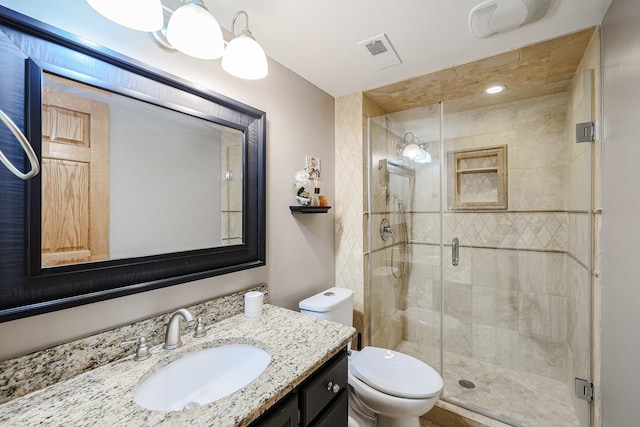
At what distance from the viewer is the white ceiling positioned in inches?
47.4

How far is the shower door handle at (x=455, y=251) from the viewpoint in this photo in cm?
227

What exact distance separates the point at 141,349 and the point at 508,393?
2.39 meters

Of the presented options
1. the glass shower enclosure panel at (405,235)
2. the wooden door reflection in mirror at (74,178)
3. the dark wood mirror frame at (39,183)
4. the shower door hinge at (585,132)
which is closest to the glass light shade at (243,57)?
the dark wood mirror frame at (39,183)

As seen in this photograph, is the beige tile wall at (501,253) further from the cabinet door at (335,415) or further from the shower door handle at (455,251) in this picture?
the cabinet door at (335,415)

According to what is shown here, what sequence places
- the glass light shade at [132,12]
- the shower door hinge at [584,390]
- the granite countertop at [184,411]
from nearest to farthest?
1. the granite countertop at [184,411]
2. the glass light shade at [132,12]
3. the shower door hinge at [584,390]

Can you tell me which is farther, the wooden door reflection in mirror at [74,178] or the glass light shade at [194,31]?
the glass light shade at [194,31]

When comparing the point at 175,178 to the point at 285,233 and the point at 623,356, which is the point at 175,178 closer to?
the point at 285,233

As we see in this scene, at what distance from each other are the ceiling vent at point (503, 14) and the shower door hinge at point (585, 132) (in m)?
0.65

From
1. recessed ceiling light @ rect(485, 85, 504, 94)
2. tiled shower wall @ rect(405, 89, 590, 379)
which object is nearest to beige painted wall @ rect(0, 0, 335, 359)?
tiled shower wall @ rect(405, 89, 590, 379)

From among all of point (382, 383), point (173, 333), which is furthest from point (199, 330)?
point (382, 383)

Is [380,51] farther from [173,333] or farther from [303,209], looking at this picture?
[173,333]

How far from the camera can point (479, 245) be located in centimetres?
229

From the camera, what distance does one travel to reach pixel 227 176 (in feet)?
4.37

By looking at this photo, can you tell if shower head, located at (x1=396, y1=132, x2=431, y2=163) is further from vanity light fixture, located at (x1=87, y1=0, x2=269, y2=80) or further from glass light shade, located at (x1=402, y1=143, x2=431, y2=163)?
vanity light fixture, located at (x1=87, y1=0, x2=269, y2=80)
